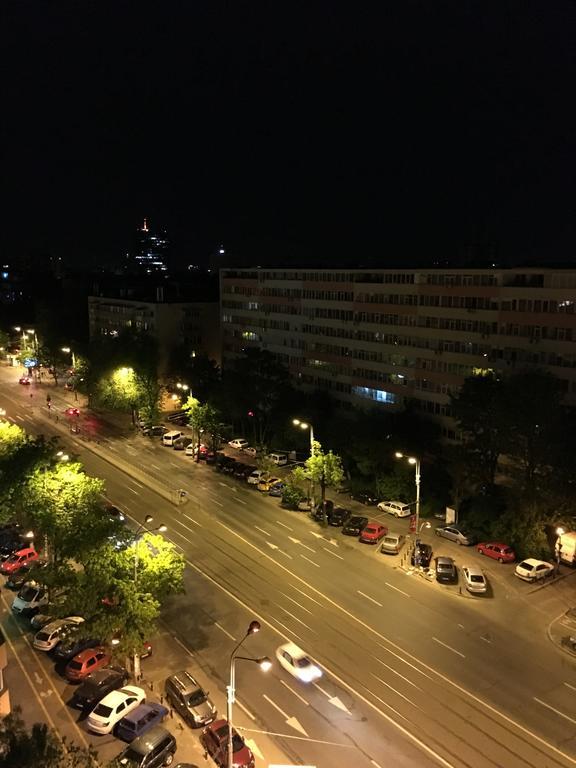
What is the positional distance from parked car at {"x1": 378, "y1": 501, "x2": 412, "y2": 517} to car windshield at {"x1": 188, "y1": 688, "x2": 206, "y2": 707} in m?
27.5

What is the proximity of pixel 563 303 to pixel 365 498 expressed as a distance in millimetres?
23598

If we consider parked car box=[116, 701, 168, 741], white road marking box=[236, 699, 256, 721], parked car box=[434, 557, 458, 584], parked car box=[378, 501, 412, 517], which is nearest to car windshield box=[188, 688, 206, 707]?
parked car box=[116, 701, 168, 741]

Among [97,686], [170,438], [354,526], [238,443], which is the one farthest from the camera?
[170,438]

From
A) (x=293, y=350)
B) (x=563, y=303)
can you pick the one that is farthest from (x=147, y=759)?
(x=293, y=350)

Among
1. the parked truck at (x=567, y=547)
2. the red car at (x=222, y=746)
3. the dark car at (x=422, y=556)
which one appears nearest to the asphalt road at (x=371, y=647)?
the dark car at (x=422, y=556)

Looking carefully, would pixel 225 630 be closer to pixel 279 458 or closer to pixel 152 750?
pixel 152 750

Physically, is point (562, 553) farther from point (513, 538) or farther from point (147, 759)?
point (147, 759)

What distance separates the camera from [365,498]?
55.4 m

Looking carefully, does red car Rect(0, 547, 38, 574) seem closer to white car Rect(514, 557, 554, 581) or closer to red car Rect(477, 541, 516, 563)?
red car Rect(477, 541, 516, 563)

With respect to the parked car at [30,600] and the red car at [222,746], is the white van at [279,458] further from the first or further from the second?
the red car at [222,746]

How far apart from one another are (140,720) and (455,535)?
28.3 m

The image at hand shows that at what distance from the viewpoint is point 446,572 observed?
40625 mm

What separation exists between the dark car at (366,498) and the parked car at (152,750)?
1254 inches

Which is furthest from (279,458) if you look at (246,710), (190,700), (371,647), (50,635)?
(190,700)
